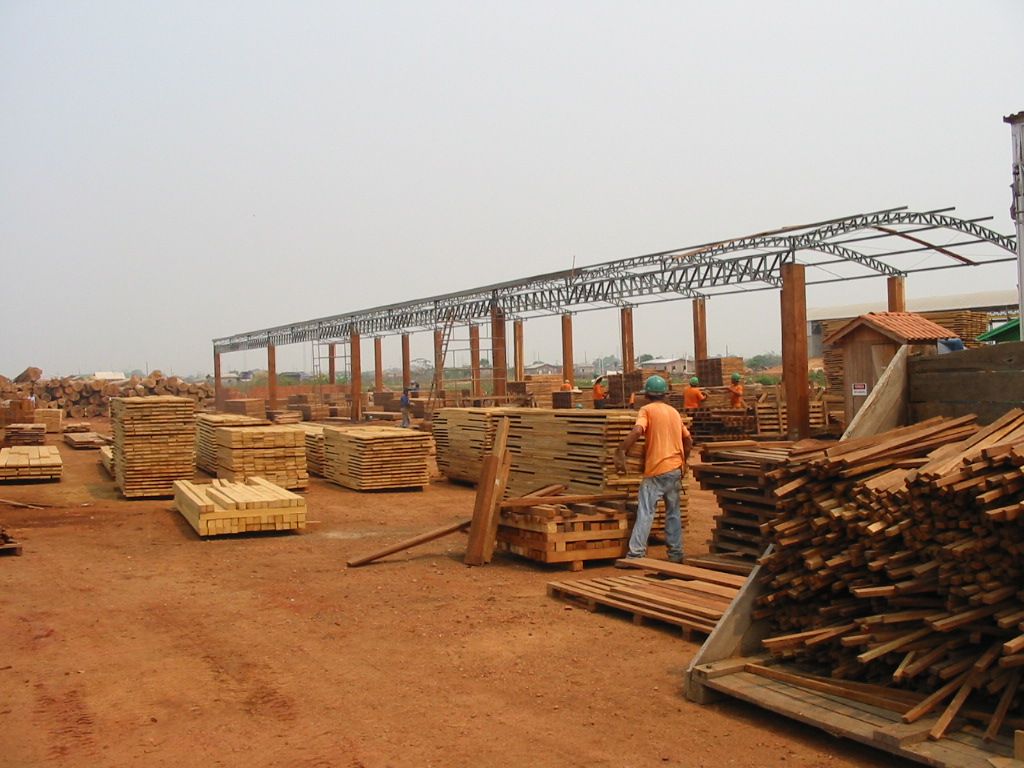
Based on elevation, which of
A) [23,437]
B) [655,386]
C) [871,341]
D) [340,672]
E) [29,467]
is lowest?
[340,672]

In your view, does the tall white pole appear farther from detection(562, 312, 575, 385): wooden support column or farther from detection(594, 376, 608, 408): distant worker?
detection(562, 312, 575, 385): wooden support column

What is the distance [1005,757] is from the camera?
4.43m

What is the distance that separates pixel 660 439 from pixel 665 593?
6.73 ft

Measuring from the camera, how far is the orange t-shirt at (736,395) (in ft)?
76.0

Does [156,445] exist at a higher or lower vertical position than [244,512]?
higher

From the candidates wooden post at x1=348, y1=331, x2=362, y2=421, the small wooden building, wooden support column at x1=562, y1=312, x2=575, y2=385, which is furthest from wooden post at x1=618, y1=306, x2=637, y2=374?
the small wooden building

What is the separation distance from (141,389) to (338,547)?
4066 cm

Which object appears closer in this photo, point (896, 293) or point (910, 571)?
point (910, 571)

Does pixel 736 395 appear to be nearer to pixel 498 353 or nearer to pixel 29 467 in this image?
pixel 498 353

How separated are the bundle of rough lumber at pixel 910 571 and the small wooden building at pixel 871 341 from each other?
8.93 meters

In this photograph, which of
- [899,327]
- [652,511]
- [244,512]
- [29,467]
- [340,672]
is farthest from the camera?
[29,467]

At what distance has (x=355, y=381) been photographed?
138ft

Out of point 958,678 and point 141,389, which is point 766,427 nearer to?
point 958,678

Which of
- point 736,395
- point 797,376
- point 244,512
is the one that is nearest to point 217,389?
point 736,395
